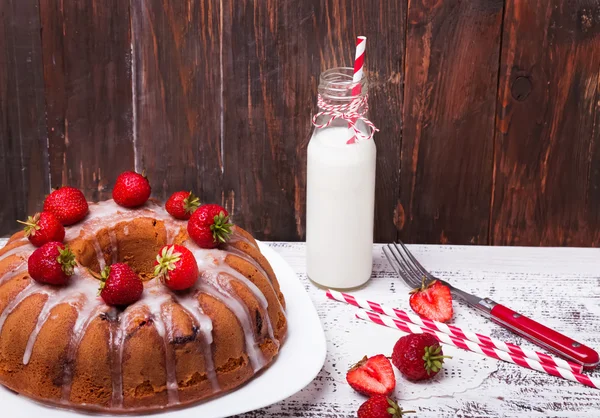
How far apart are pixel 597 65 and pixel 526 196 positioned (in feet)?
1.27

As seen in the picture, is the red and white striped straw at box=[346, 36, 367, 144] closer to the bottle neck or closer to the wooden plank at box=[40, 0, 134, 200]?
the bottle neck

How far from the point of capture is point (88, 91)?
2084 millimetres

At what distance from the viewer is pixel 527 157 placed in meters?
2.16

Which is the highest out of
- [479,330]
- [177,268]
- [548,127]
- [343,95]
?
[343,95]

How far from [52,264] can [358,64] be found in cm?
77

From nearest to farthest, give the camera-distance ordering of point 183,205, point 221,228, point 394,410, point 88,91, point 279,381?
point 394,410 → point 279,381 → point 221,228 → point 183,205 → point 88,91

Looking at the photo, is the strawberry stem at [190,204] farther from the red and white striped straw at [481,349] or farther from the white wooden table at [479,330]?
the red and white striped straw at [481,349]

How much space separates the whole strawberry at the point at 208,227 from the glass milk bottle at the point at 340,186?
0.32m

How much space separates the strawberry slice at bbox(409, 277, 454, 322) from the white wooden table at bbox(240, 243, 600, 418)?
0.12ft

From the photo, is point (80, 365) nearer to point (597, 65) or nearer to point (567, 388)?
point (567, 388)

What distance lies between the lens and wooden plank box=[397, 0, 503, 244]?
2025 millimetres

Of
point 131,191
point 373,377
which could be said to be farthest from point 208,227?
point 373,377

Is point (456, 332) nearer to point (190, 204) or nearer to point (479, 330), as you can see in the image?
point (479, 330)

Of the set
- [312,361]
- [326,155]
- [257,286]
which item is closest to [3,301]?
[257,286]
